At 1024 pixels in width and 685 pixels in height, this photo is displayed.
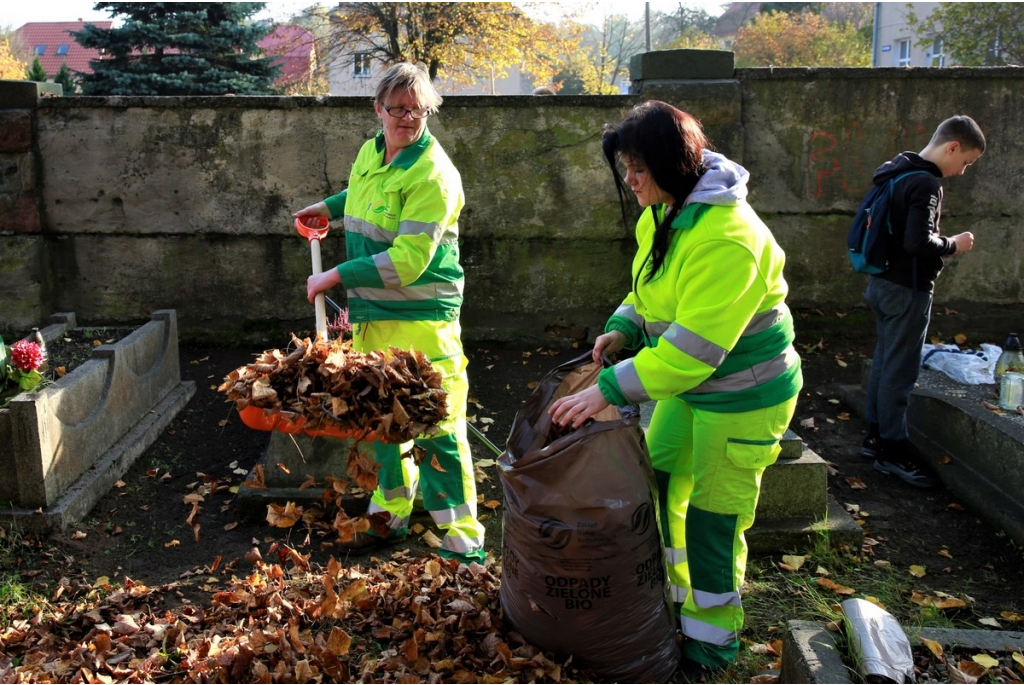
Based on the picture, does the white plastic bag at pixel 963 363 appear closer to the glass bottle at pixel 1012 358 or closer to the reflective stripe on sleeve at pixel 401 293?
the glass bottle at pixel 1012 358

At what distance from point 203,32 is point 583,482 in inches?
568

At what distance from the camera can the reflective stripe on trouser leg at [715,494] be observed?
2.91 meters

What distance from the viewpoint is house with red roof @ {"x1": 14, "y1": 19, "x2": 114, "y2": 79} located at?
26.2 m

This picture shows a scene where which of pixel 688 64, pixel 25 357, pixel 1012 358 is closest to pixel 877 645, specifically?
pixel 1012 358

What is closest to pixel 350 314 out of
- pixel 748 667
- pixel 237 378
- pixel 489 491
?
pixel 237 378

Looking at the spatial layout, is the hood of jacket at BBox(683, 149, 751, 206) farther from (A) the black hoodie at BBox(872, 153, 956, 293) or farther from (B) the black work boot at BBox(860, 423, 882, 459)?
(B) the black work boot at BBox(860, 423, 882, 459)

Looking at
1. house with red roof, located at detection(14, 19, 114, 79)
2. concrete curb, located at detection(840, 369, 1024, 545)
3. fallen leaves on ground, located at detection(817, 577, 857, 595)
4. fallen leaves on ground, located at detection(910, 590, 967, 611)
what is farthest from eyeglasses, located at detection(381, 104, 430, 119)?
house with red roof, located at detection(14, 19, 114, 79)

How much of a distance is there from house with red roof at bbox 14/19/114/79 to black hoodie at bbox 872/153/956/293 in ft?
84.2

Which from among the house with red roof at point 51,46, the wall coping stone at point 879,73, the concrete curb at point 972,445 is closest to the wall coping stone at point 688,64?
the wall coping stone at point 879,73

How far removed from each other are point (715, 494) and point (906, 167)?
Answer: 2.84 metres

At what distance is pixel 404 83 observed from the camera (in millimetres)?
3584

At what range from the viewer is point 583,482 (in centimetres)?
272

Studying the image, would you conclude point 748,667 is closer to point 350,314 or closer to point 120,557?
point 350,314

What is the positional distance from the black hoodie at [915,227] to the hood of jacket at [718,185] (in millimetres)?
2388
